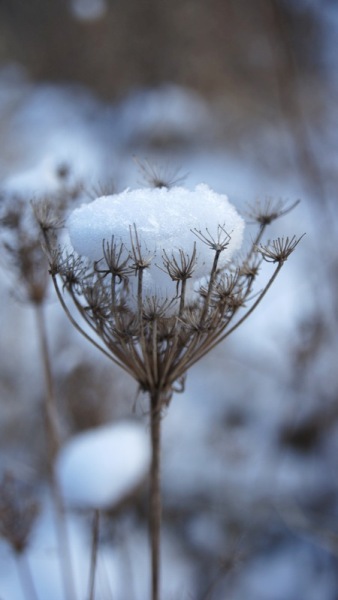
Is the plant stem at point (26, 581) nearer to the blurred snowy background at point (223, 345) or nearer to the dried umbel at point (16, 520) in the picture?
the blurred snowy background at point (223, 345)

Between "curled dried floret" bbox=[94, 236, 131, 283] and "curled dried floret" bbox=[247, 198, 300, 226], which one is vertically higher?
"curled dried floret" bbox=[247, 198, 300, 226]

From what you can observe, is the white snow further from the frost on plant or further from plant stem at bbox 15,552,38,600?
plant stem at bbox 15,552,38,600

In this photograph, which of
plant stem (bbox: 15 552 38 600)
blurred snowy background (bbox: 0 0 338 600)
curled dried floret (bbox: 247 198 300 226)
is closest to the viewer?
curled dried floret (bbox: 247 198 300 226)

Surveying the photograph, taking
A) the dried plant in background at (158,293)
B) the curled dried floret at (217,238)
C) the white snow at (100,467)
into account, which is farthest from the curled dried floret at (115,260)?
the white snow at (100,467)

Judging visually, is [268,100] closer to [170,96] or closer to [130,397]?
[170,96]

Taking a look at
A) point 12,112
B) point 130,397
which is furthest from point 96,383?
point 12,112

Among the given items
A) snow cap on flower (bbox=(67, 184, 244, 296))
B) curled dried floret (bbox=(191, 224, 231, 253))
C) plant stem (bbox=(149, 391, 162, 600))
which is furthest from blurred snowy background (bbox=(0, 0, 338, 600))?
plant stem (bbox=(149, 391, 162, 600))

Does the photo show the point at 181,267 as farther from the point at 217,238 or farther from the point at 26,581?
the point at 26,581
